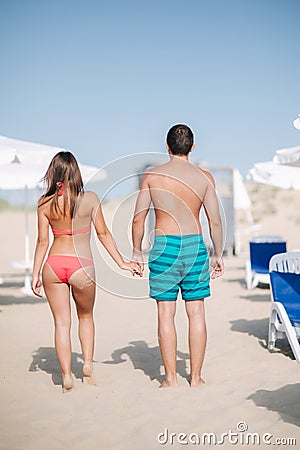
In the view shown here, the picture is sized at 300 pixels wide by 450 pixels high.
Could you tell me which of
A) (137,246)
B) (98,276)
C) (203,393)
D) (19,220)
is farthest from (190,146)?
(19,220)

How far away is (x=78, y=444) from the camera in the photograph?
3008mm

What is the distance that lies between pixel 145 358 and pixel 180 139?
1945 millimetres

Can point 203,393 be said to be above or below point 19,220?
Result: above

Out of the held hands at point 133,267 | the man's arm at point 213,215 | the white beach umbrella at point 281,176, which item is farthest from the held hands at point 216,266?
the white beach umbrella at point 281,176

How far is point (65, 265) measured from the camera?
3.79 m

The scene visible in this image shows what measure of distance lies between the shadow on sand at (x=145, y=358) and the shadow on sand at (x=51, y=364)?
26cm

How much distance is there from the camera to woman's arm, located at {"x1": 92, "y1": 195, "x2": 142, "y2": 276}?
3855 millimetres

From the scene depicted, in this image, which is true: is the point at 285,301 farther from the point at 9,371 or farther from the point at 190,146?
the point at 9,371

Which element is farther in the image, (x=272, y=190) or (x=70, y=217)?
(x=272, y=190)

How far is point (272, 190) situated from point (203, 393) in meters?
39.6


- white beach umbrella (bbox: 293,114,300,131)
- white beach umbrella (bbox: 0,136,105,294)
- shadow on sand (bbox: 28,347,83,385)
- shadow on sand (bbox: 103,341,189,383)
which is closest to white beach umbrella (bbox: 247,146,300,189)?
white beach umbrella (bbox: 0,136,105,294)

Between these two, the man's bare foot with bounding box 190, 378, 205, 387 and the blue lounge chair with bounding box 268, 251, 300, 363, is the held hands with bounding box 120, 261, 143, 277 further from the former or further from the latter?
the blue lounge chair with bounding box 268, 251, 300, 363

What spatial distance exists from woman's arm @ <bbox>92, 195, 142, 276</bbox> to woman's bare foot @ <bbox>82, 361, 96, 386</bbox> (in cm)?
68

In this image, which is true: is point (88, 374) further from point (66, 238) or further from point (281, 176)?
point (281, 176)
